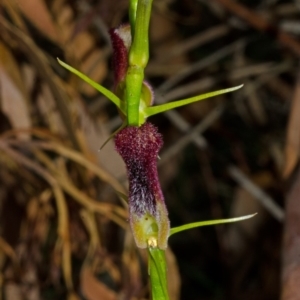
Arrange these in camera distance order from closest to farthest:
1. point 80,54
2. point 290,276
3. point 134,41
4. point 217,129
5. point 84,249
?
point 134,41 → point 290,276 → point 84,249 → point 80,54 → point 217,129

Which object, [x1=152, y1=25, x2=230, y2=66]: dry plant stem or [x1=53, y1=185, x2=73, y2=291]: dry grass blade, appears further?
[x1=152, y1=25, x2=230, y2=66]: dry plant stem

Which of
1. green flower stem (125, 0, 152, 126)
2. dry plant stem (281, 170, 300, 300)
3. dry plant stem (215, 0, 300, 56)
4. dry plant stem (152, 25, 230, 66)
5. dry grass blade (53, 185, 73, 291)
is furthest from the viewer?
dry plant stem (152, 25, 230, 66)

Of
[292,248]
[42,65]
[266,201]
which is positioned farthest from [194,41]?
[292,248]

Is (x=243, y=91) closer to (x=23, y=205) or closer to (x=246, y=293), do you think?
(x=246, y=293)

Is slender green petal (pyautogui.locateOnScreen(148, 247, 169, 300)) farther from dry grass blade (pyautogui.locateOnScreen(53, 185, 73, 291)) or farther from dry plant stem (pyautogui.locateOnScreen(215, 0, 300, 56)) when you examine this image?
dry plant stem (pyautogui.locateOnScreen(215, 0, 300, 56))

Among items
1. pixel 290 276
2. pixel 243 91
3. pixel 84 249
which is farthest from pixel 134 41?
pixel 243 91

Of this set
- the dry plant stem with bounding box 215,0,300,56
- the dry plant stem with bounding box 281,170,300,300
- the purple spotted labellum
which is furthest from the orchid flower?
the dry plant stem with bounding box 215,0,300,56
